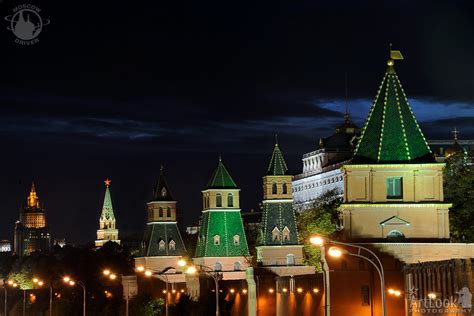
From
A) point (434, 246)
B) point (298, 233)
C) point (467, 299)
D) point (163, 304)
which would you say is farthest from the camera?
point (298, 233)

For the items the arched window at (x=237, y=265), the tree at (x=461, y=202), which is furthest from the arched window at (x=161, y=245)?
the tree at (x=461, y=202)

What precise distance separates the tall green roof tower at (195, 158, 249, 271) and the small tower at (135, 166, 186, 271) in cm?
1191

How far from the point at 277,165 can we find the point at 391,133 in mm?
54679

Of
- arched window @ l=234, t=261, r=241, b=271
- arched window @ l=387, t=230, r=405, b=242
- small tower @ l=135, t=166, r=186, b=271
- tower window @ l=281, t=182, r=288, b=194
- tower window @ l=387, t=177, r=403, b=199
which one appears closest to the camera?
arched window @ l=387, t=230, r=405, b=242

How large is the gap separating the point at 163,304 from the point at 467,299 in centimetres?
6967

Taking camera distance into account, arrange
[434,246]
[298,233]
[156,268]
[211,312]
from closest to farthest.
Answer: [434,246]
[211,312]
[298,233]
[156,268]

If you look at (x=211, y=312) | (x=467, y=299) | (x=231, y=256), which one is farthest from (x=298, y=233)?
(x=467, y=299)

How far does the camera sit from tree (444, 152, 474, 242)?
111m

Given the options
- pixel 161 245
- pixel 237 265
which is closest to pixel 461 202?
pixel 237 265

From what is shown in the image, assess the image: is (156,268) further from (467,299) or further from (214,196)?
(467,299)

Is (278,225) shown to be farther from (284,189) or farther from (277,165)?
(277,165)

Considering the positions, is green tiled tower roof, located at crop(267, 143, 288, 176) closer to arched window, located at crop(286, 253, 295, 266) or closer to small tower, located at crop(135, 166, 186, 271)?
arched window, located at crop(286, 253, 295, 266)

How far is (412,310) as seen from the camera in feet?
270

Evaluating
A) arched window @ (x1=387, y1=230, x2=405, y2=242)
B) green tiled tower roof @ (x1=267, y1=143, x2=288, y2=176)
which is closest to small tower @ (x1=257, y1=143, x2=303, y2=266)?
green tiled tower roof @ (x1=267, y1=143, x2=288, y2=176)
